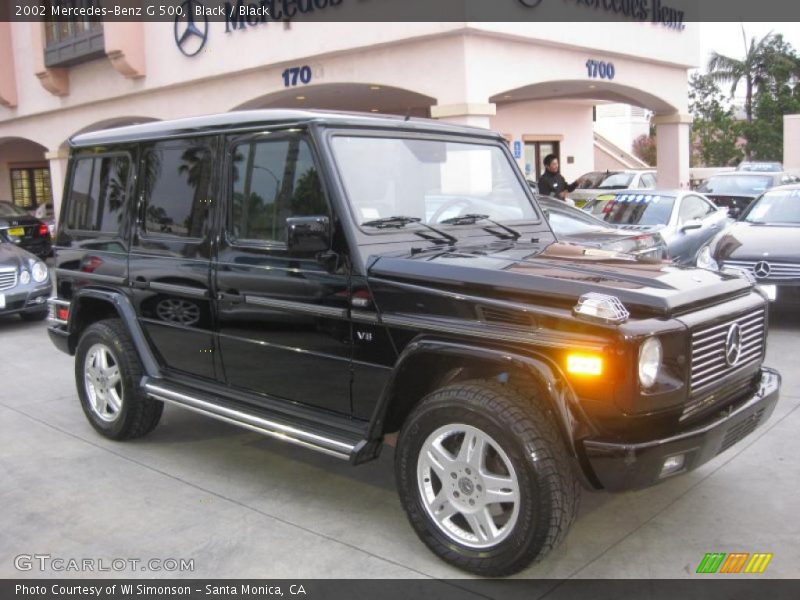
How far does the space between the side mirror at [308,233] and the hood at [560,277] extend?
266mm

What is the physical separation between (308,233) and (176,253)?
4.48ft

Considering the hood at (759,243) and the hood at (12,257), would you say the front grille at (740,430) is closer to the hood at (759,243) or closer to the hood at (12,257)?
the hood at (759,243)

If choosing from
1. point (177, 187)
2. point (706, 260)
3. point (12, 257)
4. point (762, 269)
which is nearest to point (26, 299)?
point (12, 257)

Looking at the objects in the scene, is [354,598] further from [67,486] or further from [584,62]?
[584,62]

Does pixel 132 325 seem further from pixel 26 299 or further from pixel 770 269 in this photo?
pixel 770 269

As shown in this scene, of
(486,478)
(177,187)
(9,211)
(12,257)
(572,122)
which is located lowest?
(486,478)

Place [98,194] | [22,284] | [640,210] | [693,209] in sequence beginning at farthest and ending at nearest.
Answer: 1. [693,209]
2. [640,210]
3. [22,284]
4. [98,194]

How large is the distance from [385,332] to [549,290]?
829 millimetres

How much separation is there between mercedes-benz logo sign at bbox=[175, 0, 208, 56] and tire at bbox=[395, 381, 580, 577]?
47.2 feet

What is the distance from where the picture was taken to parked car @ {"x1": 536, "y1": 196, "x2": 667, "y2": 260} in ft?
27.2

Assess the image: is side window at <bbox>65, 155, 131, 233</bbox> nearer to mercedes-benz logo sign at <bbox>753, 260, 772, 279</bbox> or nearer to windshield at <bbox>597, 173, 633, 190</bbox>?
mercedes-benz logo sign at <bbox>753, 260, 772, 279</bbox>

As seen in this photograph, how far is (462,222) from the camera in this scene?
4.34m

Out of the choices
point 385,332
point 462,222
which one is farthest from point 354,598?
point 462,222
